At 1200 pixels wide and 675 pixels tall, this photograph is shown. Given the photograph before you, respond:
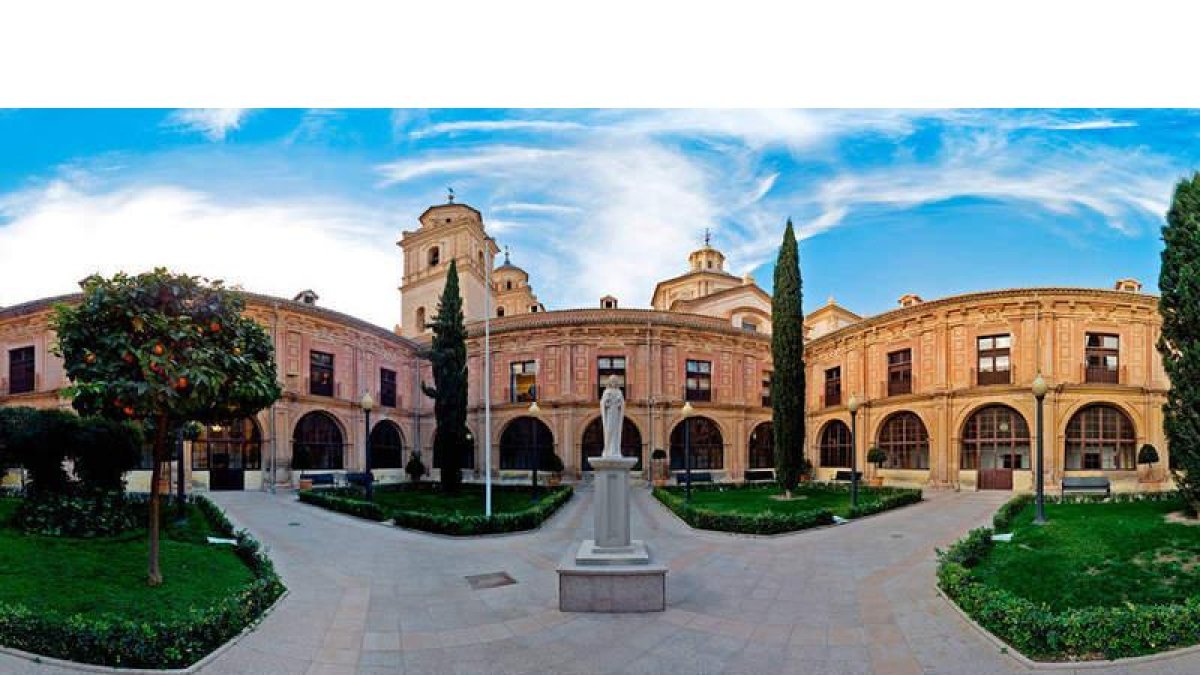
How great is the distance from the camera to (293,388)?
86.1 feet

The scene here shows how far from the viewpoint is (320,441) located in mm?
27672

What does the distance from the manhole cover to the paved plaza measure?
0.46 feet

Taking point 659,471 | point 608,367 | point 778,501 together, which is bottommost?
point 659,471

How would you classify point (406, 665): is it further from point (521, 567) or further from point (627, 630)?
point (521, 567)

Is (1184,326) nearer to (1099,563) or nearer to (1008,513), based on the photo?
(1008,513)

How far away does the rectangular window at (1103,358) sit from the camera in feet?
74.2

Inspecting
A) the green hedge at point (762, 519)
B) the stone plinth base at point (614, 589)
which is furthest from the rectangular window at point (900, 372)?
the stone plinth base at point (614, 589)

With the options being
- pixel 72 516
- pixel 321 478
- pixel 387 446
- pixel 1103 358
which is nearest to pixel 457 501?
pixel 321 478

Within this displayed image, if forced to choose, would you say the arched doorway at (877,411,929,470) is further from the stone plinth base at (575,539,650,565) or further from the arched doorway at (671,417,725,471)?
the stone plinth base at (575,539,650,565)

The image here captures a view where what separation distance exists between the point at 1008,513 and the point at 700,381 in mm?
17846

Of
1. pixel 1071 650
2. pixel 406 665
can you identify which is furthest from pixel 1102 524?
pixel 406 665

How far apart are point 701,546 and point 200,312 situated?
10424 millimetres

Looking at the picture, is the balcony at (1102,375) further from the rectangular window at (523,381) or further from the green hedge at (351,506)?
the green hedge at (351,506)

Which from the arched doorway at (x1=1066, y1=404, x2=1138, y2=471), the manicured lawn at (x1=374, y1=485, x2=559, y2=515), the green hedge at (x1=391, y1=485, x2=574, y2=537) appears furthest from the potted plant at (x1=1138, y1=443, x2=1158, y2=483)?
the manicured lawn at (x1=374, y1=485, x2=559, y2=515)
